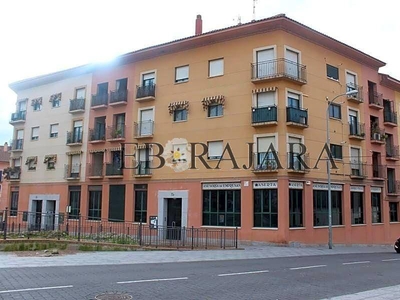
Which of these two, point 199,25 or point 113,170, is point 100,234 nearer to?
point 113,170

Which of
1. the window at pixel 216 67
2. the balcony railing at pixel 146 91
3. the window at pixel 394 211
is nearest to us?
the window at pixel 216 67

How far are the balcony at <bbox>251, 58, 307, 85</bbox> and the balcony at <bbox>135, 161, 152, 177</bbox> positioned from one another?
32.8ft

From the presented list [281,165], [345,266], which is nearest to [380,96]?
[281,165]

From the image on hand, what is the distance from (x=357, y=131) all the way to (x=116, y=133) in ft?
59.9

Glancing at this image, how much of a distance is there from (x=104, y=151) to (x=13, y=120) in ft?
45.1

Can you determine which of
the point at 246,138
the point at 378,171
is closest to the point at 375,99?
the point at 378,171

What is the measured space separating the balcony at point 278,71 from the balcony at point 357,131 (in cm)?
620

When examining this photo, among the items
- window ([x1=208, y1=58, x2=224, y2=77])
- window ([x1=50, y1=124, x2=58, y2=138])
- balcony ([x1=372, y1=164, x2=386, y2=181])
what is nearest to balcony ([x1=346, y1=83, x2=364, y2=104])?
balcony ([x1=372, y1=164, x2=386, y2=181])

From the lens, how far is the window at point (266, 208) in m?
24.9

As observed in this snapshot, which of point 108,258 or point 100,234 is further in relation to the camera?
point 100,234

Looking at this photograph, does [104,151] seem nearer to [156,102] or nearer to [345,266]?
[156,102]

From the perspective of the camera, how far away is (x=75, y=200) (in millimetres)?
34812

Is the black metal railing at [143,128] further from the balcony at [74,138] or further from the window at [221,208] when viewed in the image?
the window at [221,208]

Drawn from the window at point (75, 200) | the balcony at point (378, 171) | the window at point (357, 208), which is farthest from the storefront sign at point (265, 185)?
the window at point (75, 200)
